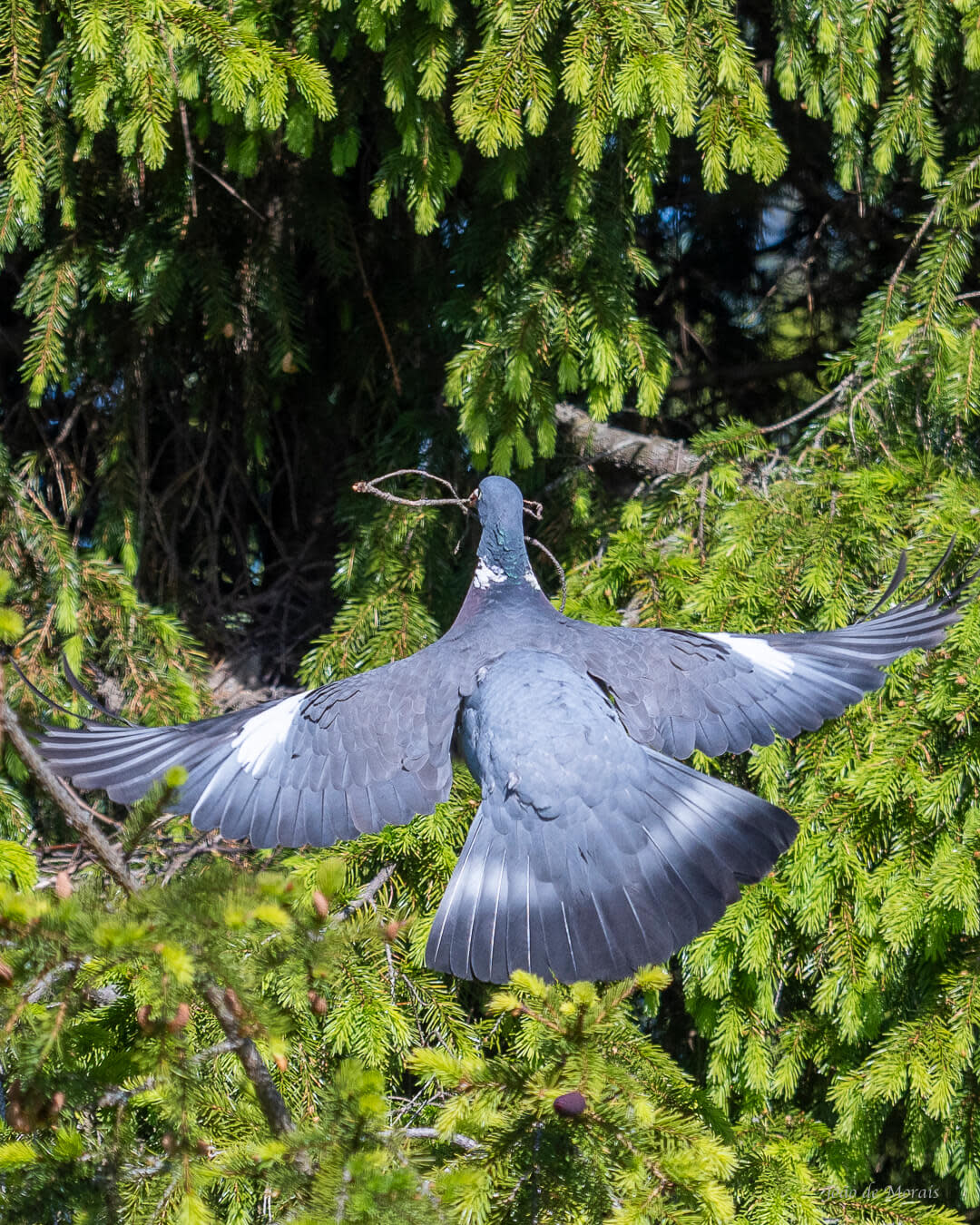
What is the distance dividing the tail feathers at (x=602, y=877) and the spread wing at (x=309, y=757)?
0.25 metres

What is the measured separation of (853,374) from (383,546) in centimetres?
152

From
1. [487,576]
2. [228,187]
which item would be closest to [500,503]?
[487,576]

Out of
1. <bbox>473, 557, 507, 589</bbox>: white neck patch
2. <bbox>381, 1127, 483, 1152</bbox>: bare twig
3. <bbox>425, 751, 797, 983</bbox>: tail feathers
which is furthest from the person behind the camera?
<bbox>473, 557, 507, 589</bbox>: white neck patch

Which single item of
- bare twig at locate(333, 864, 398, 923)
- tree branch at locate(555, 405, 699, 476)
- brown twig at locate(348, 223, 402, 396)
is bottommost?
bare twig at locate(333, 864, 398, 923)

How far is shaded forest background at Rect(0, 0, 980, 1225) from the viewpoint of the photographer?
1.57m

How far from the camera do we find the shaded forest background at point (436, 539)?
1574mm

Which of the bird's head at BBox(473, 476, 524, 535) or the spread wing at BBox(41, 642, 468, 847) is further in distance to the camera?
the bird's head at BBox(473, 476, 524, 535)

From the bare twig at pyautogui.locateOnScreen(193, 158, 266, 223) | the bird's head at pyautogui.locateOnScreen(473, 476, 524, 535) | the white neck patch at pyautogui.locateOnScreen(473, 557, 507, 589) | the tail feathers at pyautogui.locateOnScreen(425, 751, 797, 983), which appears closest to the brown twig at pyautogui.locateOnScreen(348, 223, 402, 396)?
the bare twig at pyautogui.locateOnScreen(193, 158, 266, 223)

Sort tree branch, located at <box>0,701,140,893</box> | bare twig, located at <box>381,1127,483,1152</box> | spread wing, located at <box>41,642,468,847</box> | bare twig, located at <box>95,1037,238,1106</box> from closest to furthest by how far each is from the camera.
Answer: tree branch, located at <box>0,701,140,893</box>
bare twig, located at <box>95,1037,238,1106</box>
bare twig, located at <box>381,1127,483,1152</box>
spread wing, located at <box>41,642,468,847</box>

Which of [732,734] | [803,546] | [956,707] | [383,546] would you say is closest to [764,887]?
[732,734]

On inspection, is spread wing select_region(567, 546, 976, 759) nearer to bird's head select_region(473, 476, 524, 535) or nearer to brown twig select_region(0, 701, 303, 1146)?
bird's head select_region(473, 476, 524, 535)

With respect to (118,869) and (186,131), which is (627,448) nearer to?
(186,131)

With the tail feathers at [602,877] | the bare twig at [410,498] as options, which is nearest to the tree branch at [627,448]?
the bare twig at [410,498]

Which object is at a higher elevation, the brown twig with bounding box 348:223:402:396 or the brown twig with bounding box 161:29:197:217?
the brown twig with bounding box 161:29:197:217
